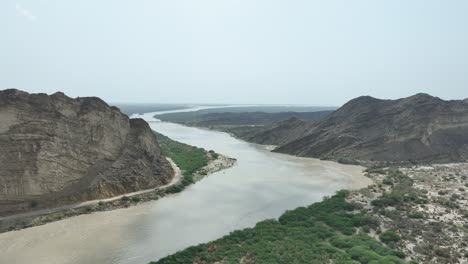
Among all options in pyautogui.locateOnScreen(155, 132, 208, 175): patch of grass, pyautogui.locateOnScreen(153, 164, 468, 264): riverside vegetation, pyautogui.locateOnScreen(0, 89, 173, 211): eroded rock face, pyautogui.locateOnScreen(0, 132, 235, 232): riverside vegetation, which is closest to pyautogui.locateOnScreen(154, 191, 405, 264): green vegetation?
pyautogui.locateOnScreen(153, 164, 468, 264): riverside vegetation

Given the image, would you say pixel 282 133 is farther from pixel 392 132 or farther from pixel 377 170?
pixel 377 170

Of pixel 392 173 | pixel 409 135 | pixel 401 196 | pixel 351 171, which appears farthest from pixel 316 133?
pixel 401 196

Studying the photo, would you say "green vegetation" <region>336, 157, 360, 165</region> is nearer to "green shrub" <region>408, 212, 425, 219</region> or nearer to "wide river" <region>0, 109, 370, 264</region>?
"wide river" <region>0, 109, 370, 264</region>

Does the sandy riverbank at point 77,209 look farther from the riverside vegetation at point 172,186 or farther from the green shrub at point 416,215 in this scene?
the green shrub at point 416,215

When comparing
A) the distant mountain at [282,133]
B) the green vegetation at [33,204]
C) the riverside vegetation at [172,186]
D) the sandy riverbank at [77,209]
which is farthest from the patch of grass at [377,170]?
the green vegetation at [33,204]

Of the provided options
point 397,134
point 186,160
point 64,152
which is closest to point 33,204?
point 64,152

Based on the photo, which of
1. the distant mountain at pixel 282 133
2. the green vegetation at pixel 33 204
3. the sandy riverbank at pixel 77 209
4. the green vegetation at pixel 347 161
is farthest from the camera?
the distant mountain at pixel 282 133

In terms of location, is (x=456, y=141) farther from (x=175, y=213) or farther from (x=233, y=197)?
(x=175, y=213)
